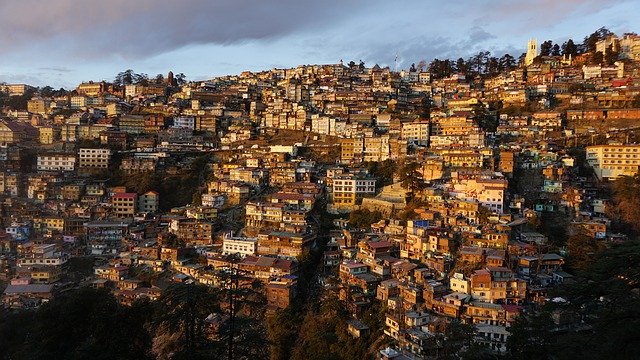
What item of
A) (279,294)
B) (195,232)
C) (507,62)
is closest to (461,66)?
(507,62)

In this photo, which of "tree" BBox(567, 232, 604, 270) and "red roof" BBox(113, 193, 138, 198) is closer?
"tree" BBox(567, 232, 604, 270)

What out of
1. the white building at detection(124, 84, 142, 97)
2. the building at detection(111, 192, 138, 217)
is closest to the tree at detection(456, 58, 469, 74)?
the white building at detection(124, 84, 142, 97)

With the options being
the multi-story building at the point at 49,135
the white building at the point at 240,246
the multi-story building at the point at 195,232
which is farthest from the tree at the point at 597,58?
the multi-story building at the point at 49,135

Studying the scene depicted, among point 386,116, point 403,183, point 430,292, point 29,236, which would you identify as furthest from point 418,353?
point 386,116

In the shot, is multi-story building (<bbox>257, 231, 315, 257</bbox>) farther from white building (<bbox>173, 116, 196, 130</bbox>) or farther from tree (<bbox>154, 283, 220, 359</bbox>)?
white building (<bbox>173, 116, 196, 130</bbox>)

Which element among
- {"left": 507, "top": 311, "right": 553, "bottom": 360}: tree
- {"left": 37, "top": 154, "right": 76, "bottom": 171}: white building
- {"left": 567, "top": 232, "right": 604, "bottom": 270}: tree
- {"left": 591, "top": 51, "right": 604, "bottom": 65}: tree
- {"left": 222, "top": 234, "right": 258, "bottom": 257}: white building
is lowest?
{"left": 507, "top": 311, "right": 553, "bottom": 360}: tree

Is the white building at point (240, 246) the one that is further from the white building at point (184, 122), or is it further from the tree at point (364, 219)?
the white building at point (184, 122)
